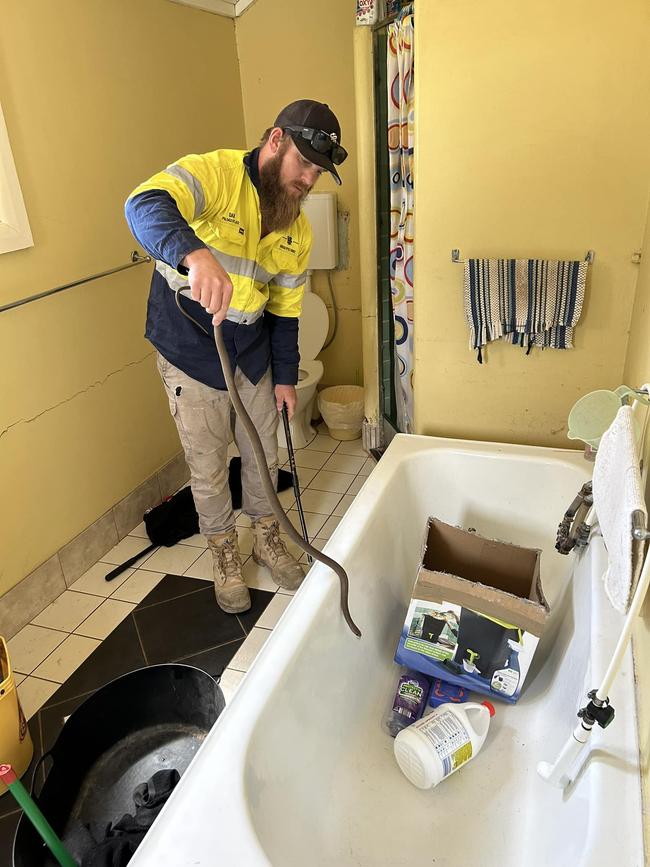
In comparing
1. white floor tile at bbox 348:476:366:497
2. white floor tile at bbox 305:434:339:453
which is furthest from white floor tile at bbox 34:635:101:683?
white floor tile at bbox 305:434:339:453

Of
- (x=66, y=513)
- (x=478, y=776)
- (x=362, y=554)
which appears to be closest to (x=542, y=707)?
(x=478, y=776)

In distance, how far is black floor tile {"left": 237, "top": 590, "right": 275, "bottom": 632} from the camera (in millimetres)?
1986

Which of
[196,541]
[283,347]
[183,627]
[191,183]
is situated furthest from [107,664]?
[191,183]

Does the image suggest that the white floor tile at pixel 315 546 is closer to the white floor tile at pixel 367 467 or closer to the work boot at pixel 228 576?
the work boot at pixel 228 576

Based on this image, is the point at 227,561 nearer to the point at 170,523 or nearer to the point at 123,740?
the point at 170,523

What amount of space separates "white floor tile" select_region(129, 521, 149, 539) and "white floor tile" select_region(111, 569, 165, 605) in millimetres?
210

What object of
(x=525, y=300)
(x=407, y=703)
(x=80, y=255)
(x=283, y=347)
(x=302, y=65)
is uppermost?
(x=302, y=65)

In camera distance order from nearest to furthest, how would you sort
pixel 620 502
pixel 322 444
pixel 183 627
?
pixel 620 502, pixel 183 627, pixel 322 444

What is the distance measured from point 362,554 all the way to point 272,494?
0.99ft

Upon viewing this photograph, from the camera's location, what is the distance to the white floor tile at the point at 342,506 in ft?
8.21

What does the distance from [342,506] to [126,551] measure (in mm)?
862

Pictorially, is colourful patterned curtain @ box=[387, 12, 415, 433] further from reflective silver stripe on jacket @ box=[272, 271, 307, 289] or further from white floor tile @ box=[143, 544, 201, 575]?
white floor tile @ box=[143, 544, 201, 575]

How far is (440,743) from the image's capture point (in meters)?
1.24

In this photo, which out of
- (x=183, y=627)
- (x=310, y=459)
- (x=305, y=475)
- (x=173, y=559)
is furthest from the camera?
(x=310, y=459)
